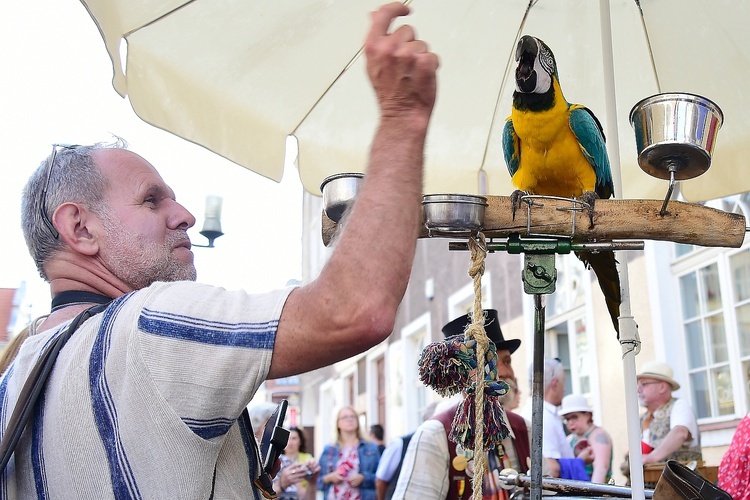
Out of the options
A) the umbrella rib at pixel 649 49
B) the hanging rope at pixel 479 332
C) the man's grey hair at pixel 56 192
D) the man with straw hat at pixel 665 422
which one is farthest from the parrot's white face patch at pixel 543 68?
the man with straw hat at pixel 665 422

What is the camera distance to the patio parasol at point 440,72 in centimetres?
239

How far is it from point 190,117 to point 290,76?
1.28 feet

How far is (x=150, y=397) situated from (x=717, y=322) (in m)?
6.60

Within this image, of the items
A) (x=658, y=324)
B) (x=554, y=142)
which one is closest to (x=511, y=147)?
(x=554, y=142)

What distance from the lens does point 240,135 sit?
261 centimetres

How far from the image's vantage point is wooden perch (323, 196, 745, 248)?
1743 millimetres

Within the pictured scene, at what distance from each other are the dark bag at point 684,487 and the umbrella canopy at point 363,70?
1.10 meters

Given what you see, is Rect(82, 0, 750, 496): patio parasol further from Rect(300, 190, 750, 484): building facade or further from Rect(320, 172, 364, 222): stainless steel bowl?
Rect(300, 190, 750, 484): building facade

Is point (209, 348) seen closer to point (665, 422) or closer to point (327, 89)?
point (327, 89)

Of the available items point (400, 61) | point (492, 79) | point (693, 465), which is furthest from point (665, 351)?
point (400, 61)

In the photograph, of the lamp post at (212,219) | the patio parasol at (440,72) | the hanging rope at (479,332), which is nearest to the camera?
the hanging rope at (479,332)

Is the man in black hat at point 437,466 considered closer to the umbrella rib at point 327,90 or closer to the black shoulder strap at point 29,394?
the umbrella rib at point 327,90

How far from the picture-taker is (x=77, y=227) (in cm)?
136

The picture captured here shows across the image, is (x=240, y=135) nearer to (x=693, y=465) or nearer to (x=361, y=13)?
(x=361, y=13)
